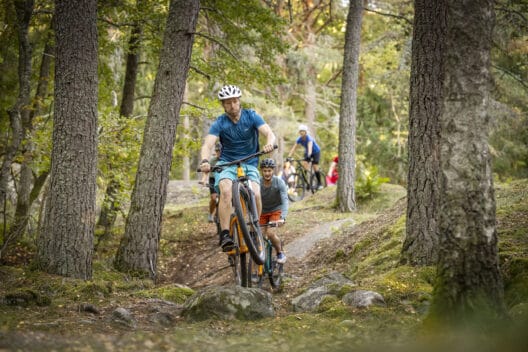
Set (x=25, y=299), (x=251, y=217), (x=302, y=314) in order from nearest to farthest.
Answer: (x=25, y=299) < (x=302, y=314) < (x=251, y=217)

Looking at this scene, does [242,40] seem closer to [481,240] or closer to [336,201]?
[336,201]

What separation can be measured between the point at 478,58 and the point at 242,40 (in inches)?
303

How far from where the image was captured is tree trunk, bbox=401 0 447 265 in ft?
21.5

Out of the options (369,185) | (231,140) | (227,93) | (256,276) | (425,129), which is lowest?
(256,276)

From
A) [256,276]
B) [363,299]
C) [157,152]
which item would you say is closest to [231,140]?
[157,152]

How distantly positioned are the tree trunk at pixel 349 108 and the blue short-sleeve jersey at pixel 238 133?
742 cm

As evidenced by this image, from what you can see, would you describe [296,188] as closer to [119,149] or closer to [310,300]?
[119,149]

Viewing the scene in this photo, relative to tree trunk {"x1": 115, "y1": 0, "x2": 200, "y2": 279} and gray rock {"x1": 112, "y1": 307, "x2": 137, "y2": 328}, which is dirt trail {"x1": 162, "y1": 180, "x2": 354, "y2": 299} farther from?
gray rock {"x1": 112, "y1": 307, "x2": 137, "y2": 328}

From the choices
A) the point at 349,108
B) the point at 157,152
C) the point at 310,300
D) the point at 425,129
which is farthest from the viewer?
the point at 349,108

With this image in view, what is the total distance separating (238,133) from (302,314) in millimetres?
2756

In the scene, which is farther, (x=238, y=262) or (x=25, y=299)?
(x=238, y=262)

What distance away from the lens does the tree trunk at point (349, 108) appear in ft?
46.1

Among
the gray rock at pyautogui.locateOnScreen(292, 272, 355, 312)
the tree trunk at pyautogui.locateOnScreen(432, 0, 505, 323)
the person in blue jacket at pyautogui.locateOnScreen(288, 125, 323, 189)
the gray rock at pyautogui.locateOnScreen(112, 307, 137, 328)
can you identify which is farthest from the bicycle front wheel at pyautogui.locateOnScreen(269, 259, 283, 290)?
the person in blue jacket at pyautogui.locateOnScreen(288, 125, 323, 189)

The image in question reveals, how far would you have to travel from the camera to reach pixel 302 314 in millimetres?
5719
